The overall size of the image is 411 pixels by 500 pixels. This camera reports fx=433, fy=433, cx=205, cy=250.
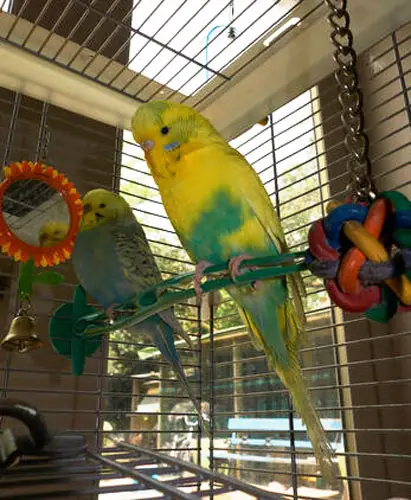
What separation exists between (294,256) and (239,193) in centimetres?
37

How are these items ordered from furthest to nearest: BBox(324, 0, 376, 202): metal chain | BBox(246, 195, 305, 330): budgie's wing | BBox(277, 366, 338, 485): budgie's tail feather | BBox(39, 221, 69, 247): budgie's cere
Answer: BBox(39, 221, 69, 247): budgie's cere < BBox(246, 195, 305, 330): budgie's wing < BBox(277, 366, 338, 485): budgie's tail feather < BBox(324, 0, 376, 202): metal chain

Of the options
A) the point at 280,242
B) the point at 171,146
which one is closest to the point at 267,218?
the point at 280,242

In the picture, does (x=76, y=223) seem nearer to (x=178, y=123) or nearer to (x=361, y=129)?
(x=178, y=123)

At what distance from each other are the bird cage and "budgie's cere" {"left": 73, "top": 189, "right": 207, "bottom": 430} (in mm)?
89

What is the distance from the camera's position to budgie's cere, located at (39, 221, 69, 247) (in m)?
0.93

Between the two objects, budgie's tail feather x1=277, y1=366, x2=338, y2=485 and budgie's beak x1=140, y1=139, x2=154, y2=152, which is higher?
budgie's beak x1=140, y1=139, x2=154, y2=152

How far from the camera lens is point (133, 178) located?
4.84ft

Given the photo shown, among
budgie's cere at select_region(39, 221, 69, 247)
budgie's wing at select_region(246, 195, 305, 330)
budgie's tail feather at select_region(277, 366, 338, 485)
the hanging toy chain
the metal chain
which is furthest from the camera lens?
budgie's cere at select_region(39, 221, 69, 247)

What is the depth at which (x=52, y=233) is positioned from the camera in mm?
940

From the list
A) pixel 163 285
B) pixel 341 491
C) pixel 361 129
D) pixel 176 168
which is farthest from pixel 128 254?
pixel 341 491

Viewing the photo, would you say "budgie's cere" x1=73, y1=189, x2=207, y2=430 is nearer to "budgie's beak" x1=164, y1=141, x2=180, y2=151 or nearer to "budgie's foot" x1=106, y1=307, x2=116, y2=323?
"budgie's foot" x1=106, y1=307, x2=116, y2=323

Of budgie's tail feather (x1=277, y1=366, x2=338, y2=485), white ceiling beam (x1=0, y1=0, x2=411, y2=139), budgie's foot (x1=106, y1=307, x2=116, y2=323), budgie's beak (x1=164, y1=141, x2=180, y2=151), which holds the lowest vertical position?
budgie's tail feather (x1=277, y1=366, x2=338, y2=485)

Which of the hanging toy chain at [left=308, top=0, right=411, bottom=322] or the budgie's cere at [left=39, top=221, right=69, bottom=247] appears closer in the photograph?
the hanging toy chain at [left=308, top=0, right=411, bottom=322]

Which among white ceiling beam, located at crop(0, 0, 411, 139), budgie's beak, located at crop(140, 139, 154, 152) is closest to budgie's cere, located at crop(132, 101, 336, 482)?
budgie's beak, located at crop(140, 139, 154, 152)
